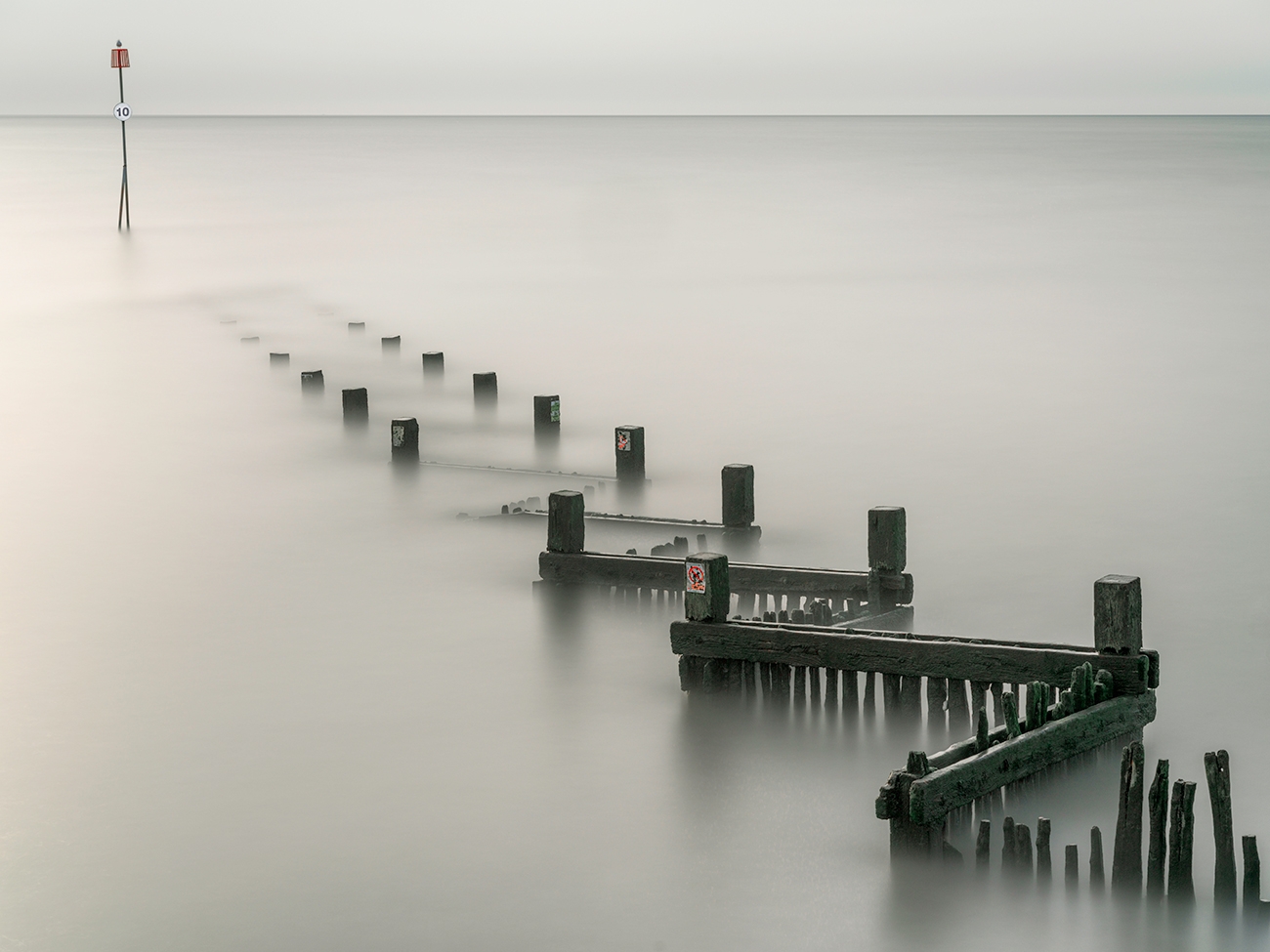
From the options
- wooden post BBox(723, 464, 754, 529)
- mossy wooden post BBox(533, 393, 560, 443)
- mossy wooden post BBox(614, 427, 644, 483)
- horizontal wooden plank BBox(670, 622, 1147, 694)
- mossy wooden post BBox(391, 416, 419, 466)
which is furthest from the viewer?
mossy wooden post BBox(533, 393, 560, 443)

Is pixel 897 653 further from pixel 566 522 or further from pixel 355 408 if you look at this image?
pixel 355 408

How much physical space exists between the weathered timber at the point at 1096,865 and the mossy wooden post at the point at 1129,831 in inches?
2.6

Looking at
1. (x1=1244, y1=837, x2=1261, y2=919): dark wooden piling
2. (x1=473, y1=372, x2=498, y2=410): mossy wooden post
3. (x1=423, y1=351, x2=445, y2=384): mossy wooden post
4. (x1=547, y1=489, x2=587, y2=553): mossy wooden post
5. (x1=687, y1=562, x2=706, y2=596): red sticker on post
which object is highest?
(x1=423, y1=351, x2=445, y2=384): mossy wooden post

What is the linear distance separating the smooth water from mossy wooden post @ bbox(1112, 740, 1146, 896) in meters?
0.23

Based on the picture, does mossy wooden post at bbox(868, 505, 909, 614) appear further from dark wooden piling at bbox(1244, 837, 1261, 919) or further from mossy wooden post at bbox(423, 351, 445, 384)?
mossy wooden post at bbox(423, 351, 445, 384)

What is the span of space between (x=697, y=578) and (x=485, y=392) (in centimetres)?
1430

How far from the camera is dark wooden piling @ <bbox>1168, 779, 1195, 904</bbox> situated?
900 cm

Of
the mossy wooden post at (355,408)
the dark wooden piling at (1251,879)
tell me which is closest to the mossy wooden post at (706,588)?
the dark wooden piling at (1251,879)

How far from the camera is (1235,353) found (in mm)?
32375

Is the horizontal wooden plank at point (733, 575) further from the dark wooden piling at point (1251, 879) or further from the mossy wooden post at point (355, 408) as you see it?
the mossy wooden post at point (355, 408)

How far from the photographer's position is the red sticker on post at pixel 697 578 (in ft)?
38.2

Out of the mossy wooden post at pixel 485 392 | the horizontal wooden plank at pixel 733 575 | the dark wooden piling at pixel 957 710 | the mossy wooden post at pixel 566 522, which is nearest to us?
the dark wooden piling at pixel 957 710

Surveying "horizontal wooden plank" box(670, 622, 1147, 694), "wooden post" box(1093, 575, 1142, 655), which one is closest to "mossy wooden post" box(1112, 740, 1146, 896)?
"wooden post" box(1093, 575, 1142, 655)

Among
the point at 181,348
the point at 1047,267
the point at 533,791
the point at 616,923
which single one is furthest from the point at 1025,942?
the point at 1047,267
